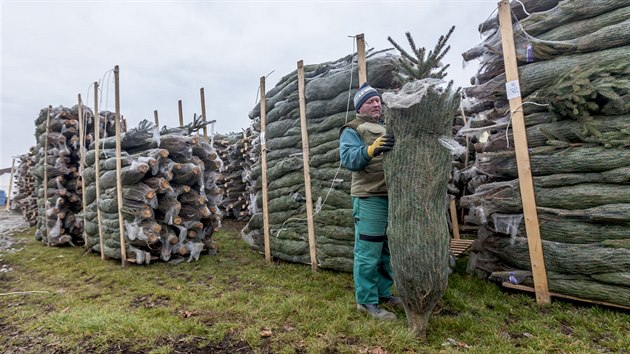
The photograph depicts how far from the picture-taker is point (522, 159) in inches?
127

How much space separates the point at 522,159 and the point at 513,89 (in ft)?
2.36

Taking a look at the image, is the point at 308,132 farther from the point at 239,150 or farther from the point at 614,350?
the point at 239,150

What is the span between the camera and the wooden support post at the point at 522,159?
3115 mm

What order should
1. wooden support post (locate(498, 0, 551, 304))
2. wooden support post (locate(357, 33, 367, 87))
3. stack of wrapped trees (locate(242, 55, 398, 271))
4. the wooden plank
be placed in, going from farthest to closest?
stack of wrapped trees (locate(242, 55, 398, 271)), wooden support post (locate(357, 33, 367, 87)), wooden support post (locate(498, 0, 551, 304)), the wooden plank

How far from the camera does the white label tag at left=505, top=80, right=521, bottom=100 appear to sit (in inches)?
128

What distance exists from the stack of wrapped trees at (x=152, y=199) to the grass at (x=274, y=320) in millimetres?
1108

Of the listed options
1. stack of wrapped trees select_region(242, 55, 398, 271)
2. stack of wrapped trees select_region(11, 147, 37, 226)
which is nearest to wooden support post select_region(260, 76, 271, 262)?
stack of wrapped trees select_region(242, 55, 398, 271)

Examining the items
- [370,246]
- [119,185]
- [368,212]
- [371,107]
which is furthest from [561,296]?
[119,185]

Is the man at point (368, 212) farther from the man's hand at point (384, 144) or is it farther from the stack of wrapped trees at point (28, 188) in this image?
the stack of wrapped trees at point (28, 188)

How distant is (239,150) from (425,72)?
7.64 meters

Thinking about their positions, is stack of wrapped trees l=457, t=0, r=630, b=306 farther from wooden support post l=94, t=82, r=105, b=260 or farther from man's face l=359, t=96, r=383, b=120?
wooden support post l=94, t=82, r=105, b=260

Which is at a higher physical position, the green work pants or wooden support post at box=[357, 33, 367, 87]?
wooden support post at box=[357, 33, 367, 87]

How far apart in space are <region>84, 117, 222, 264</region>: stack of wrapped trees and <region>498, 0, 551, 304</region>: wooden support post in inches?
193

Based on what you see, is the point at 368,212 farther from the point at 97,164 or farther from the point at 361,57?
the point at 97,164
